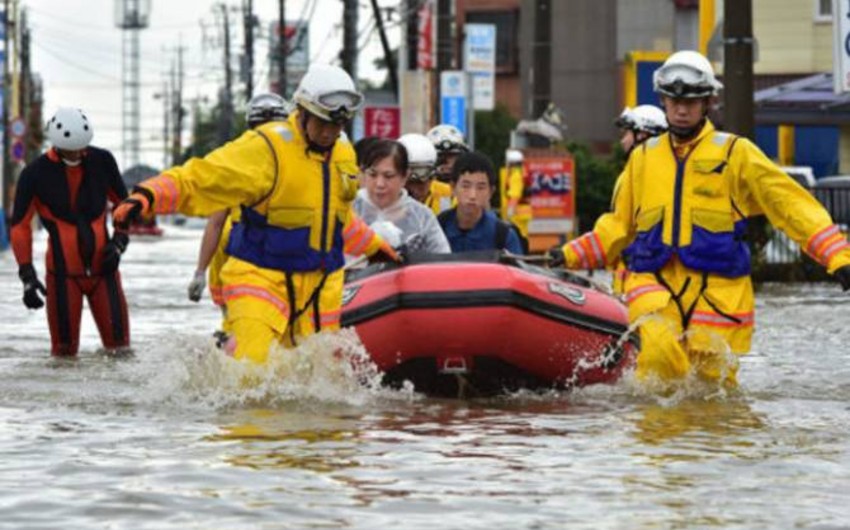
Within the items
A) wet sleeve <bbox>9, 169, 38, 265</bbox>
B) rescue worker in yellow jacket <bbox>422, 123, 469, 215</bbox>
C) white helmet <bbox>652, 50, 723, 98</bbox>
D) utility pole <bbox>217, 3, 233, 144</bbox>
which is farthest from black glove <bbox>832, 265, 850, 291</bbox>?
utility pole <bbox>217, 3, 233, 144</bbox>

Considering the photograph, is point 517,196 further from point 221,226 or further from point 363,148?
point 363,148

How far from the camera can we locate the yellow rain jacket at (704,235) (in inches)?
458

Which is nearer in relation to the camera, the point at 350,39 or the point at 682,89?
the point at 682,89

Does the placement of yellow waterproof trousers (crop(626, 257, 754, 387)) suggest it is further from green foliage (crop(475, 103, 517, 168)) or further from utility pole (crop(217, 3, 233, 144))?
utility pole (crop(217, 3, 233, 144))

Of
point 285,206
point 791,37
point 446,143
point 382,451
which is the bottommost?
point 382,451

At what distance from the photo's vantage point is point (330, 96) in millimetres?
11406

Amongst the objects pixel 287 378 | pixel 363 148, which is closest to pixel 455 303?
pixel 287 378

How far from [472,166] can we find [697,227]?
2077mm

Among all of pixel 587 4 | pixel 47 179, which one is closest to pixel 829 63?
pixel 587 4

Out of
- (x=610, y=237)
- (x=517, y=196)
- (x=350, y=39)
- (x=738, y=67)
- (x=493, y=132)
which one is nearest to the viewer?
(x=610, y=237)

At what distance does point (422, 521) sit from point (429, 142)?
23.2 feet

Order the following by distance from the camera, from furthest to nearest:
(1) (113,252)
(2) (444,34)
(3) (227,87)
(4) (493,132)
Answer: (3) (227,87)
(4) (493,132)
(2) (444,34)
(1) (113,252)

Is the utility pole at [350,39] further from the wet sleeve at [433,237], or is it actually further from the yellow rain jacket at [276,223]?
the yellow rain jacket at [276,223]

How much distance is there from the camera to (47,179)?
15242 mm
